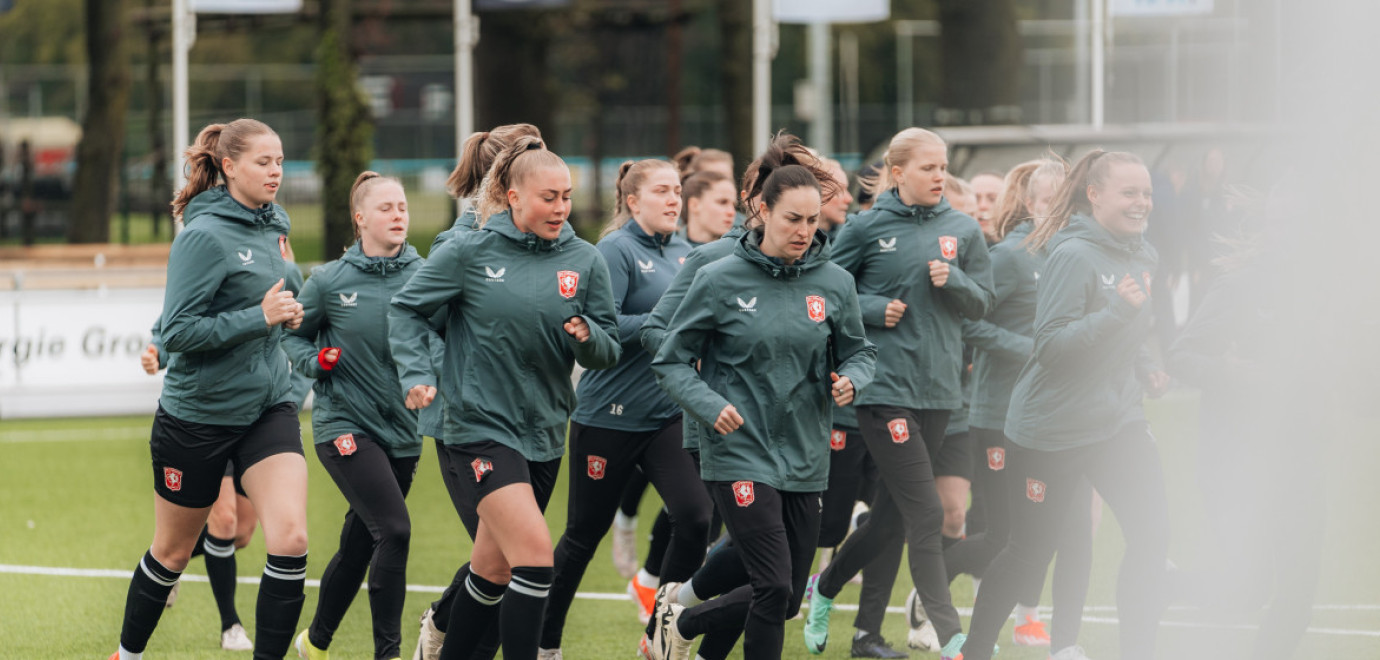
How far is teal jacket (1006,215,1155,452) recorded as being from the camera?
561cm

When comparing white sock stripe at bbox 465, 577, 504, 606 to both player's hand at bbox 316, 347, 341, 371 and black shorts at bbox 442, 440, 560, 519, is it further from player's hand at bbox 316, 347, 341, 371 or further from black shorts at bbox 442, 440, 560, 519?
player's hand at bbox 316, 347, 341, 371

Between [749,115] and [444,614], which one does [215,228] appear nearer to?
[444,614]

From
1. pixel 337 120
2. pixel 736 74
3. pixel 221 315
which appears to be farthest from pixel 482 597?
pixel 736 74

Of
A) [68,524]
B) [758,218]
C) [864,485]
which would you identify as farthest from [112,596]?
[758,218]

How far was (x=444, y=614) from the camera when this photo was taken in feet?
19.7

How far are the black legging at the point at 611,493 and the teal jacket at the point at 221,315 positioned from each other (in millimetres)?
1321

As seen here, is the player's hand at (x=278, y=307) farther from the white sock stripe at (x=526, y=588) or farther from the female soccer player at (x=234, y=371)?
the white sock stripe at (x=526, y=588)

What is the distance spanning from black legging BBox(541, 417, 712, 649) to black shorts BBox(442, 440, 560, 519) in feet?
3.46

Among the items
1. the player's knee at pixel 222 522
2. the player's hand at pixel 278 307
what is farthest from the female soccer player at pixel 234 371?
the player's knee at pixel 222 522

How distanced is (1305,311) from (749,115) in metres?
20.2

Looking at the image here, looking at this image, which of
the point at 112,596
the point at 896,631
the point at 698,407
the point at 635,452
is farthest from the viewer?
the point at 112,596

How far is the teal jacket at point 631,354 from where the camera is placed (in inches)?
258

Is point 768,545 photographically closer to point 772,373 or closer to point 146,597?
point 772,373

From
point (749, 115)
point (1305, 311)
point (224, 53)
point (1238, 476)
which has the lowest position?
point (1238, 476)
